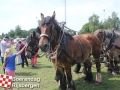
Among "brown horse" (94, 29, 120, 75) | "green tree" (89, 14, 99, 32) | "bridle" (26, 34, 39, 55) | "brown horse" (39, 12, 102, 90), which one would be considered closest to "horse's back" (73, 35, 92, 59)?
"brown horse" (39, 12, 102, 90)

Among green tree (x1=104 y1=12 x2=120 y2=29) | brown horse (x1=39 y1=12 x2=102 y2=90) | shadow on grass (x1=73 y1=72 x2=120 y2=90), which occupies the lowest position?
shadow on grass (x1=73 y1=72 x2=120 y2=90)

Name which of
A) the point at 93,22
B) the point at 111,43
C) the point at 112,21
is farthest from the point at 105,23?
the point at 111,43

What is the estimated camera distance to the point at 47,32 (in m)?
3.87

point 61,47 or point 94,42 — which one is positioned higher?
point 94,42

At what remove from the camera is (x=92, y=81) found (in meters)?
6.31

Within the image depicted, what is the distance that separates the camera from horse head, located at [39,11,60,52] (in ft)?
12.2

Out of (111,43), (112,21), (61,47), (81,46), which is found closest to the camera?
(61,47)

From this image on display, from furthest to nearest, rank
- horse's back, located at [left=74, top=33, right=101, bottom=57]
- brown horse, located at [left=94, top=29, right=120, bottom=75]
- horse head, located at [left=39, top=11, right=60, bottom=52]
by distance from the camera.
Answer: brown horse, located at [left=94, top=29, right=120, bottom=75]
horse's back, located at [left=74, top=33, right=101, bottom=57]
horse head, located at [left=39, top=11, right=60, bottom=52]

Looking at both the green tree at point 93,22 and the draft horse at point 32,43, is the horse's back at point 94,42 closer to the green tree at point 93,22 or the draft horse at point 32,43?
the draft horse at point 32,43

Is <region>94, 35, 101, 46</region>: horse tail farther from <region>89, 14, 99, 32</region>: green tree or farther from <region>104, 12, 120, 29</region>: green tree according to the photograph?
<region>89, 14, 99, 32</region>: green tree

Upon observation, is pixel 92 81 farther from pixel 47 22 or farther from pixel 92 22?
pixel 92 22

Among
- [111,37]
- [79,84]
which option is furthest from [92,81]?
[111,37]

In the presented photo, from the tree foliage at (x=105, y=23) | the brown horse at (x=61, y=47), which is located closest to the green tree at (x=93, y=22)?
the tree foliage at (x=105, y=23)

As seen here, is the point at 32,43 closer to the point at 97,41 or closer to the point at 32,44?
the point at 32,44
